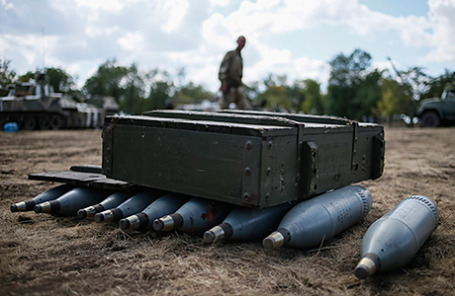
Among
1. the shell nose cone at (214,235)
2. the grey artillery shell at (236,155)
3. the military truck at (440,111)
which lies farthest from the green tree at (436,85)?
the shell nose cone at (214,235)

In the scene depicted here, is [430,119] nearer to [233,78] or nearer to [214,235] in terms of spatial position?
[233,78]

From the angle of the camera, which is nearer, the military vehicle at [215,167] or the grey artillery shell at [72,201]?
the military vehicle at [215,167]

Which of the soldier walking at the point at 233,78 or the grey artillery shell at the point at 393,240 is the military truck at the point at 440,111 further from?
the grey artillery shell at the point at 393,240

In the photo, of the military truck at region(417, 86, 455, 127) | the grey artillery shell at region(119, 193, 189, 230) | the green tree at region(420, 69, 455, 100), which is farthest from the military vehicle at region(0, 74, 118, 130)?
the green tree at region(420, 69, 455, 100)

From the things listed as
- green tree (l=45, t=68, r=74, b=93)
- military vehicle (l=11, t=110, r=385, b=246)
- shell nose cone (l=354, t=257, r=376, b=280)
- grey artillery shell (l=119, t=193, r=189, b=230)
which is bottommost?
shell nose cone (l=354, t=257, r=376, b=280)

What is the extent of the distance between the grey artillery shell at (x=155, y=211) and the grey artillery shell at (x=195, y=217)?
18cm

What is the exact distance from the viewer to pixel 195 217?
11.1ft

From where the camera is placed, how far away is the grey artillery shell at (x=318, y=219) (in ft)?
10.1

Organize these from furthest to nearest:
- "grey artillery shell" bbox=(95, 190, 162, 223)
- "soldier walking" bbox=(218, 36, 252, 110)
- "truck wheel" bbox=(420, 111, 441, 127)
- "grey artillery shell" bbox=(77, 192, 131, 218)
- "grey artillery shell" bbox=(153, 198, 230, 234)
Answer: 1. "truck wheel" bbox=(420, 111, 441, 127)
2. "soldier walking" bbox=(218, 36, 252, 110)
3. "grey artillery shell" bbox=(77, 192, 131, 218)
4. "grey artillery shell" bbox=(95, 190, 162, 223)
5. "grey artillery shell" bbox=(153, 198, 230, 234)

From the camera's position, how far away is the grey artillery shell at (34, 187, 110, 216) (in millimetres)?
3887

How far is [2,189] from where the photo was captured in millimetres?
5281

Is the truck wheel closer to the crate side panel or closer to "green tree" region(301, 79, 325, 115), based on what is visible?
the crate side panel

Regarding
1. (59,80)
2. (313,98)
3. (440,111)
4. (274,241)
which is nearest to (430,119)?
(440,111)

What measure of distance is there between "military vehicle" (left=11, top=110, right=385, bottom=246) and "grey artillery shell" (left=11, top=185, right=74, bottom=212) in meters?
0.01
